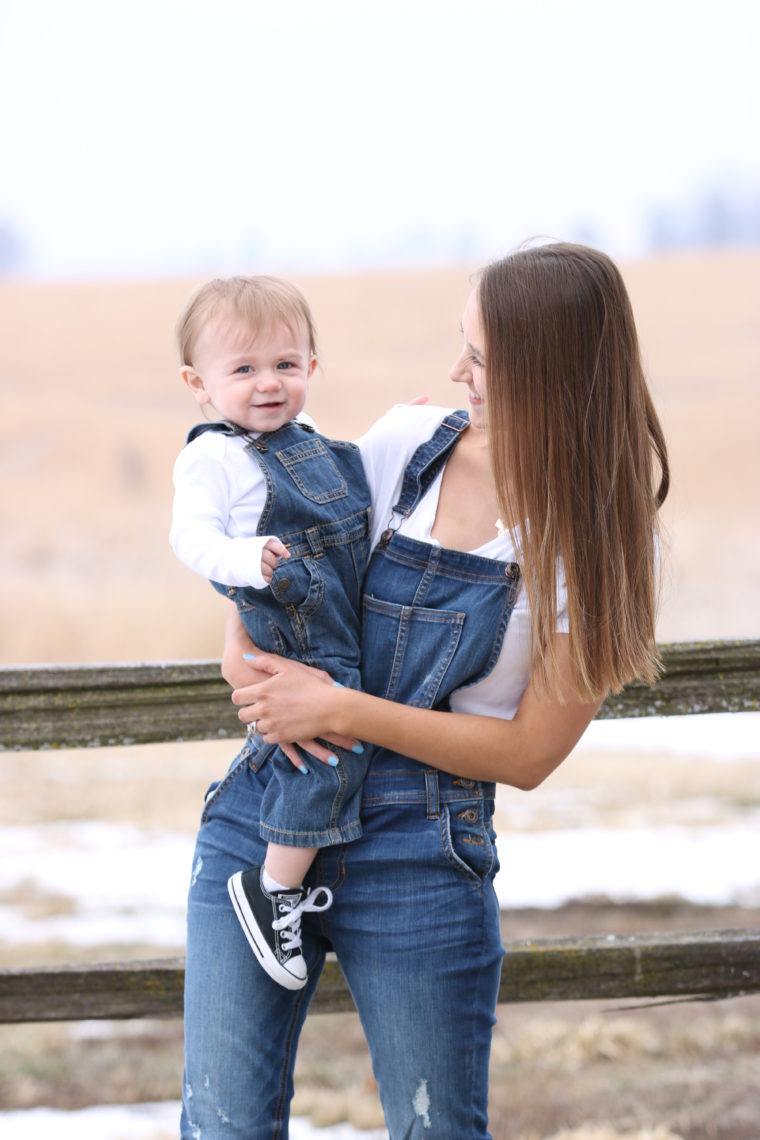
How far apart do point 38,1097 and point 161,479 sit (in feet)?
73.3

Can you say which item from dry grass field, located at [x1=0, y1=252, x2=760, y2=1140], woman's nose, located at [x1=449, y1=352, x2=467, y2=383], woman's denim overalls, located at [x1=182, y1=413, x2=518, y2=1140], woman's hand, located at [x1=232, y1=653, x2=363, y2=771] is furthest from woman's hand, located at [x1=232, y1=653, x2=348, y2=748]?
dry grass field, located at [x1=0, y1=252, x2=760, y2=1140]

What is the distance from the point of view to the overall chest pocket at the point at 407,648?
1.57 m

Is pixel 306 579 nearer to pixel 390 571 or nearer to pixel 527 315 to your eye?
pixel 390 571

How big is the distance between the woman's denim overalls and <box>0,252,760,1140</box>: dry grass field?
43 cm

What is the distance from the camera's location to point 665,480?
1.69 m

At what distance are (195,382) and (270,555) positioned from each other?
41 centimetres

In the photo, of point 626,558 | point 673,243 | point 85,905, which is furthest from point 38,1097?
point 673,243

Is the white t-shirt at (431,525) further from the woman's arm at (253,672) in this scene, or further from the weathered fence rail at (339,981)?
A: the weathered fence rail at (339,981)

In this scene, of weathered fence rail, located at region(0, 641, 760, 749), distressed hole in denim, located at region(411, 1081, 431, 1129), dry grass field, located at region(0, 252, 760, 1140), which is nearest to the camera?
distressed hole in denim, located at region(411, 1081, 431, 1129)

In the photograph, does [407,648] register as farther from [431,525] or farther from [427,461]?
[427,461]

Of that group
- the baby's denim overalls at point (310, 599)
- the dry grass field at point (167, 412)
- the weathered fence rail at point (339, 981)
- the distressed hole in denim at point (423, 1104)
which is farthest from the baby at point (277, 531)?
the dry grass field at point (167, 412)

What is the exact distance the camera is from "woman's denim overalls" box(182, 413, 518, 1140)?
59.9 inches

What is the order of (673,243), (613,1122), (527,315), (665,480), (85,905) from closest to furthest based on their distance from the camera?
1. (527,315)
2. (665,480)
3. (613,1122)
4. (85,905)
5. (673,243)

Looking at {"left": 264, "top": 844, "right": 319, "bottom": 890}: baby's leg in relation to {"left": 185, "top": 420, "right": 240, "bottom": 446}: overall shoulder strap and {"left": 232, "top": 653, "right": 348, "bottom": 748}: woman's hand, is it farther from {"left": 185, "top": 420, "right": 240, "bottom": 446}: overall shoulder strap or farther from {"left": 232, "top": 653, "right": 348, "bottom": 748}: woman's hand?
{"left": 185, "top": 420, "right": 240, "bottom": 446}: overall shoulder strap
